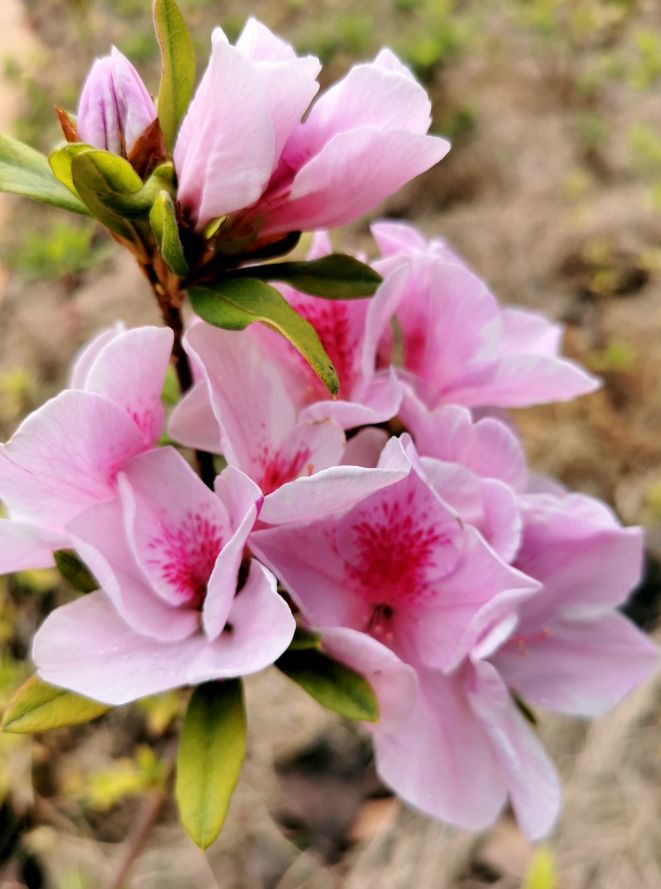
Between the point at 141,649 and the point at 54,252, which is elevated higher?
the point at 141,649

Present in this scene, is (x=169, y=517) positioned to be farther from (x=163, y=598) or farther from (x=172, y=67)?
(x=172, y=67)

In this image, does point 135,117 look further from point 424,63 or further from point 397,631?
point 424,63

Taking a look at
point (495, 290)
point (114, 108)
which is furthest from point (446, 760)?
point (495, 290)

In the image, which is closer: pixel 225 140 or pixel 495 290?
pixel 225 140

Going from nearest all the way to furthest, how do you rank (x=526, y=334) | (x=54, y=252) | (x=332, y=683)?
(x=332, y=683), (x=526, y=334), (x=54, y=252)

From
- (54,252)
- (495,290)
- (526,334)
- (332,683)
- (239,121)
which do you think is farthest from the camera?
(495,290)

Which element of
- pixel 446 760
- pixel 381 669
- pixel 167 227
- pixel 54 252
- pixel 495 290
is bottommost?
pixel 495 290
